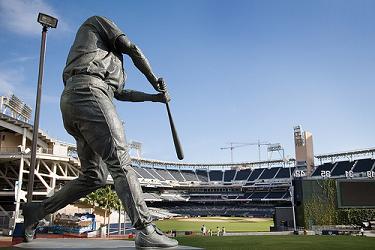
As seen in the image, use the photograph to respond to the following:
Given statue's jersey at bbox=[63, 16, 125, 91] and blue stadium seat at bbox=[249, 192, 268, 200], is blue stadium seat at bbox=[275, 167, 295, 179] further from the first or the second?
statue's jersey at bbox=[63, 16, 125, 91]

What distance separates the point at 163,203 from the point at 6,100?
4752cm

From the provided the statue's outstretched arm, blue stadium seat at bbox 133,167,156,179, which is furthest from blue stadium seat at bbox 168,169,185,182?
the statue's outstretched arm

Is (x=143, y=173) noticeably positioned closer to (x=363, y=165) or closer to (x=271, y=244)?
(x=363, y=165)

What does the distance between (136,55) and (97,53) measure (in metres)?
0.55

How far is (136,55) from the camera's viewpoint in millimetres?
5012

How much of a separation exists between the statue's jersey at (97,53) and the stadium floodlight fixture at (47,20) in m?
6.63

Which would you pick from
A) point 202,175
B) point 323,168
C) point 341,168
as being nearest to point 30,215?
point 341,168

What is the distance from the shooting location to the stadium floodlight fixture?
10894 mm

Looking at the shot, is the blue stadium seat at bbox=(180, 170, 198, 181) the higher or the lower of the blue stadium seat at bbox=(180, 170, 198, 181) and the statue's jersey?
the higher

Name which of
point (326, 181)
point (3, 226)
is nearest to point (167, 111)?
point (3, 226)

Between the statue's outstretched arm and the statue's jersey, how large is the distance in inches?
3.6

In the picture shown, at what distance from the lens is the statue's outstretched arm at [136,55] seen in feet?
16.3

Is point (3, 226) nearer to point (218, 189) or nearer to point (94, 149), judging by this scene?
point (94, 149)

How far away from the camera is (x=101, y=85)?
4.76 m
